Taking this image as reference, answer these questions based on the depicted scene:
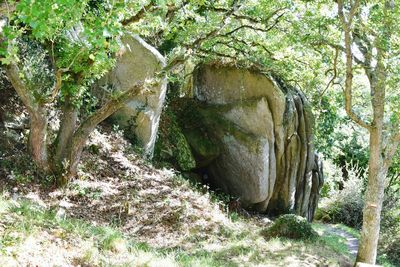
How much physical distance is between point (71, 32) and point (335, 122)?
14.4 m

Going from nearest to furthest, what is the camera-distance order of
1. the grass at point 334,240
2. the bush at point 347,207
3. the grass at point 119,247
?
the grass at point 119,247
the grass at point 334,240
the bush at point 347,207

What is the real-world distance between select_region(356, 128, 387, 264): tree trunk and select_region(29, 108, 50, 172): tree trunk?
22.1 ft

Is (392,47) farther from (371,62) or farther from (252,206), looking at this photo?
(252,206)

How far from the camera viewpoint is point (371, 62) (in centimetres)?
919

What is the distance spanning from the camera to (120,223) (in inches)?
316

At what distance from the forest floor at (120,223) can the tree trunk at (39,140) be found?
0.74 ft

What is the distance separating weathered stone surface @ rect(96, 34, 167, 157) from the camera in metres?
11.5

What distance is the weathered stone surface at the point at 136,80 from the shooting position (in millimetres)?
11531

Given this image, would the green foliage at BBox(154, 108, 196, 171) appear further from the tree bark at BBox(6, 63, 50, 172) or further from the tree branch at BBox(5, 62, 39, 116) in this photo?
the tree branch at BBox(5, 62, 39, 116)

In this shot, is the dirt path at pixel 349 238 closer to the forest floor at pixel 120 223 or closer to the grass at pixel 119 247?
the forest floor at pixel 120 223

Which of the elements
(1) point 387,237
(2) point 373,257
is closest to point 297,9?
(2) point 373,257

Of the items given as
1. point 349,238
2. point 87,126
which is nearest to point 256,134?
point 349,238

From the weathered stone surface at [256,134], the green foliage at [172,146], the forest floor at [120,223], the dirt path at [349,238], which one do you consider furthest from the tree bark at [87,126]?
the dirt path at [349,238]

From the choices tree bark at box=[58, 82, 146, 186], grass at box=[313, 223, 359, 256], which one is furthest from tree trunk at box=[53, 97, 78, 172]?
grass at box=[313, 223, 359, 256]
